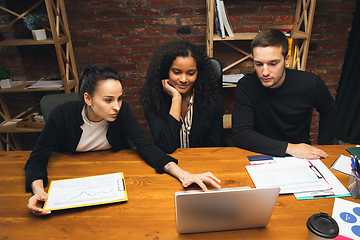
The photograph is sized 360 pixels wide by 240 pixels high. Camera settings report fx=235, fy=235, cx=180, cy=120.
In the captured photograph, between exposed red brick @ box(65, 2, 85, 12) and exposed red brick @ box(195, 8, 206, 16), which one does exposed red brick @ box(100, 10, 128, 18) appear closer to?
exposed red brick @ box(65, 2, 85, 12)

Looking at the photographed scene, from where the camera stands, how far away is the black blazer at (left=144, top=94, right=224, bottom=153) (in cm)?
137

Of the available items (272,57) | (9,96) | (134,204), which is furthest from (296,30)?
(9,96)

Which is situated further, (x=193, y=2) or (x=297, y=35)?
(x=193, y=2)

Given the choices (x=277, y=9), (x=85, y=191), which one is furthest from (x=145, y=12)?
(x=85, y=191)

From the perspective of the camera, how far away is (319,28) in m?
2.30

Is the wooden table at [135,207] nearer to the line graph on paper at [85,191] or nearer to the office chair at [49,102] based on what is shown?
the line graph on paper at [85,191]

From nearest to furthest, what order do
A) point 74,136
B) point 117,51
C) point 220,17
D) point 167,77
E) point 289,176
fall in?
point 289,176
point 74,136
point 167,77
point 220,17
point 117,51

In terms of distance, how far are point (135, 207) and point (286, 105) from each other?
112cm

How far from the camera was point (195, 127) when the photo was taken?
5.20 ft

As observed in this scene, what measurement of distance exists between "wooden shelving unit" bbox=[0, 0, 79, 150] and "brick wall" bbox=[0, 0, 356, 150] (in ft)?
0.29

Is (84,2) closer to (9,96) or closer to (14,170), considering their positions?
(9,96)

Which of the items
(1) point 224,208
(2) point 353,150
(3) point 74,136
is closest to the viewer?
(1) point 224,208

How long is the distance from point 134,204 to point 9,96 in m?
2.34

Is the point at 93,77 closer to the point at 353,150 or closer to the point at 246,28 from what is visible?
the point at 353,150
